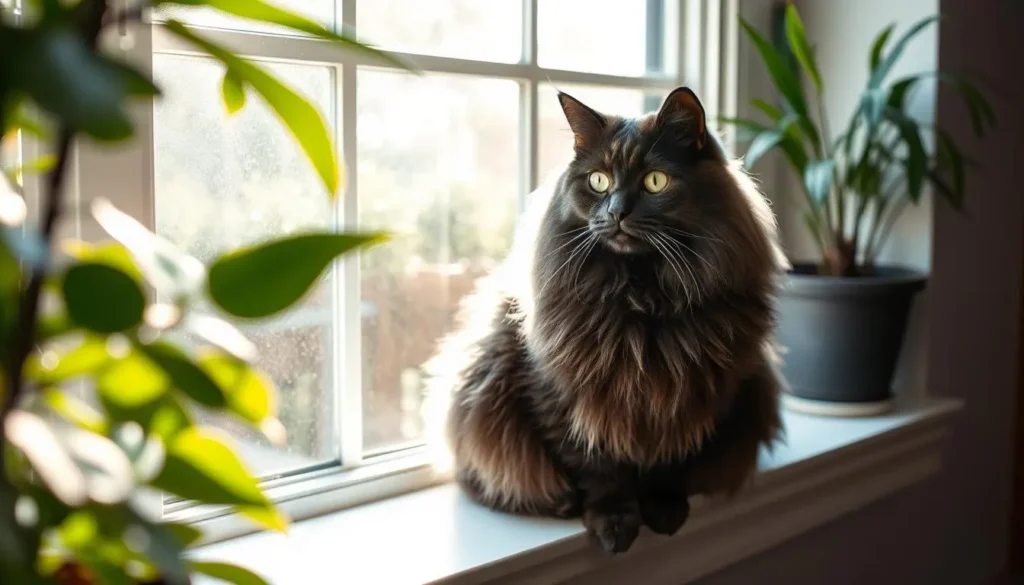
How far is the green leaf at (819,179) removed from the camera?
4.60 feet

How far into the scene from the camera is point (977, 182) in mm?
1779

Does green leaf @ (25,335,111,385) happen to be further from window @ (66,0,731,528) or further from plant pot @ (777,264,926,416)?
plant pot @ (777,264,926,416)

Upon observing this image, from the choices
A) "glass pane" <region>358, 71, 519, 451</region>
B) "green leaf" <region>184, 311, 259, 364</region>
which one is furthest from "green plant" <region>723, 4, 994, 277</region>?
"green leaf" <region>184, 311, 259, 364</region>

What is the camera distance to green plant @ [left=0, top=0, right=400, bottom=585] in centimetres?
35

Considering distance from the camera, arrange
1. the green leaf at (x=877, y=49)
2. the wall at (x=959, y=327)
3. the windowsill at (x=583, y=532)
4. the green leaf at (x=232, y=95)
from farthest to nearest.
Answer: the wall at (x=959, y=327) → the green leaf at (x=877, y=49) → the windowsill at (x=583, y=532) → the green leaf at (x=232, y=95)

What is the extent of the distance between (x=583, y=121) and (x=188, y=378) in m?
0.71

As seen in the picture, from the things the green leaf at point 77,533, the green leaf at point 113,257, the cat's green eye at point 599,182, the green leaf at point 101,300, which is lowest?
the green leaf at point 77,533

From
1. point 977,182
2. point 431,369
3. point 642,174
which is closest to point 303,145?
point 642,174

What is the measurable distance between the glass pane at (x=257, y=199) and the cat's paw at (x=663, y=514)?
1.36 feet

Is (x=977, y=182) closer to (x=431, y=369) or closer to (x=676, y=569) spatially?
(x=676, y=569)

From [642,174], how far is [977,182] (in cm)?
111

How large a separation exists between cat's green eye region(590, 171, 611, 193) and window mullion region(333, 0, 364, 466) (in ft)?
1.01

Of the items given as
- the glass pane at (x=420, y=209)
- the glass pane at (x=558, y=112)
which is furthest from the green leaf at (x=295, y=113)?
the glass pane at (x=558, y=112)

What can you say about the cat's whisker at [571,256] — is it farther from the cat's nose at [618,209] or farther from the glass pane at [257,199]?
the glass pane at [257,199]
